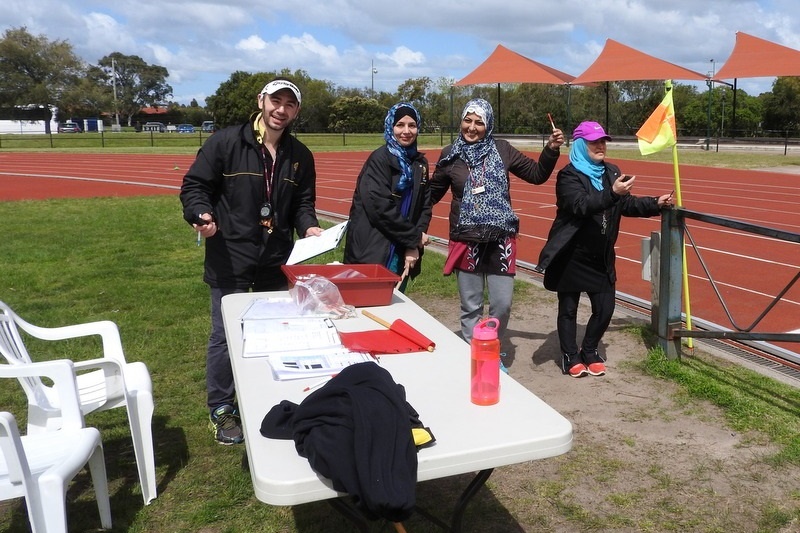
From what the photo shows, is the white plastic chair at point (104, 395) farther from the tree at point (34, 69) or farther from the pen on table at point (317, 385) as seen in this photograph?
the tree at point (34, 69)

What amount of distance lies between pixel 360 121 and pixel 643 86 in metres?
23.4

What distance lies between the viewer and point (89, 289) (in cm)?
696

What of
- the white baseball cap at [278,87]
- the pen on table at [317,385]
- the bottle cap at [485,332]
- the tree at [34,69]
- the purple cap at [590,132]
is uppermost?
the tree at [34,69]

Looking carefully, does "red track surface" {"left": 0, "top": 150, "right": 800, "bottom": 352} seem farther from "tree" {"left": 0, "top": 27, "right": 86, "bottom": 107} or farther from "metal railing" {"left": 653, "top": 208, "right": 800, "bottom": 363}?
"tree" {"left": 0, "top": 27, "right": 86, "bottom": 107}

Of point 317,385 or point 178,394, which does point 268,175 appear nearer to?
point 317,385

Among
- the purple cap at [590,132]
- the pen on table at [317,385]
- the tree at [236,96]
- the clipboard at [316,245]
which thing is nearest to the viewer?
the pen on table at [317,385]

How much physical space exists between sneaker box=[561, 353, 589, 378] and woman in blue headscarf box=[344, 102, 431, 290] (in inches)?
50.6

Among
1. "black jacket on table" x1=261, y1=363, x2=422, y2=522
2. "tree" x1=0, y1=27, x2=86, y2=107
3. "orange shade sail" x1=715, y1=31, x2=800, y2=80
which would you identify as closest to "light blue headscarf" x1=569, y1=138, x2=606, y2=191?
"black jacket on table" x1=261, y1=363, x2=422, y2=522

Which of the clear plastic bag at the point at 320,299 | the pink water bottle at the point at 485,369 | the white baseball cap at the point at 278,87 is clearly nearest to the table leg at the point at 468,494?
the pink water bottle at the point at 485,369

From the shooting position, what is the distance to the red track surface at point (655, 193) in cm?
675

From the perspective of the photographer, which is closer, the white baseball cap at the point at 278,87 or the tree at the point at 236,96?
the white baseball cap at the point at 278,87

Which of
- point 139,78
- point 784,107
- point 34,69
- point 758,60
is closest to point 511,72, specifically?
point 758,60

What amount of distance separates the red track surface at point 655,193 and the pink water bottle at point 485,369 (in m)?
3.99

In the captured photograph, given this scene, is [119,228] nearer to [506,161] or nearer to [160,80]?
[506,161]
